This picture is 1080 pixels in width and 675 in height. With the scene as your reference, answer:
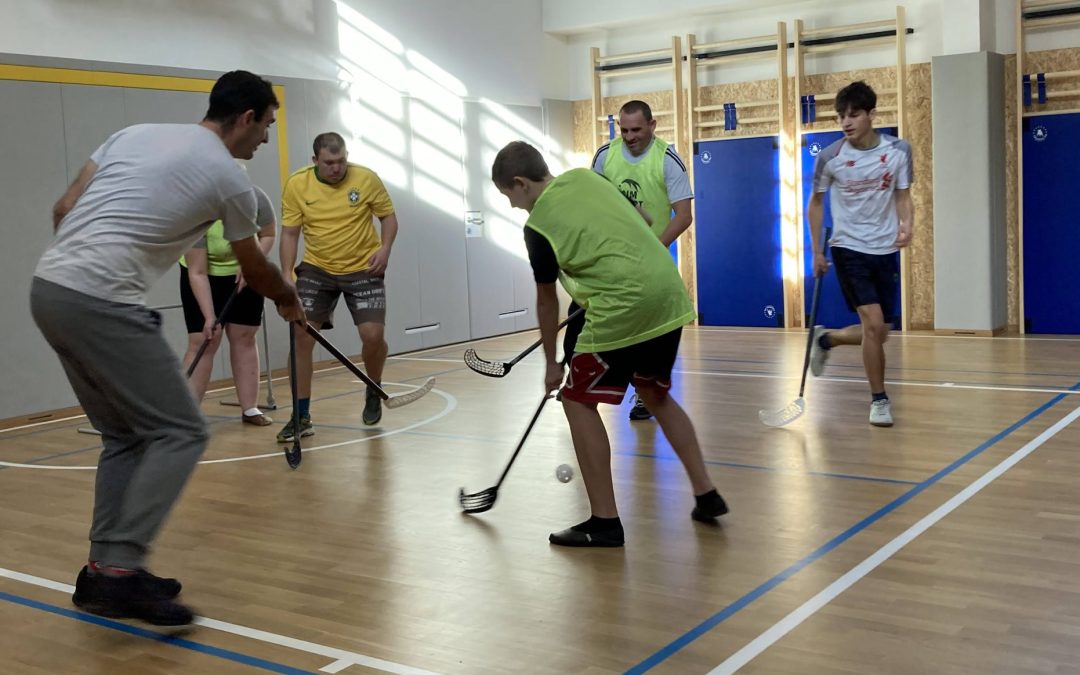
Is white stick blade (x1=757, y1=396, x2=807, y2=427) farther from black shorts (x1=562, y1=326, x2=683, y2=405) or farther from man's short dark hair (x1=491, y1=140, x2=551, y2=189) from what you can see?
man's short dark hair (x1=491, y1=140, x2=551, y2=189)

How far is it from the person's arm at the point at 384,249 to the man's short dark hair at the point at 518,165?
7.84 feet

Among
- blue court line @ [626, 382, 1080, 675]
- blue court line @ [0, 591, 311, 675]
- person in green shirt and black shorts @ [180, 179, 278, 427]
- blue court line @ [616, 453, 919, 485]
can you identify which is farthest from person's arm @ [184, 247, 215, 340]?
blue court line @ [626, 382, 1080, 675]

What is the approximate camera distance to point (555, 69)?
11922 mm

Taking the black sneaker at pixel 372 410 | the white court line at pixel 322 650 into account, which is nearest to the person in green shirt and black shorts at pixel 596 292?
the white court line at pixel 322 650

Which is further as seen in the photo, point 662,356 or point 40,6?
point 40,6

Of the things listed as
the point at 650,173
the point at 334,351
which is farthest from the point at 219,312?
the point at 650,173

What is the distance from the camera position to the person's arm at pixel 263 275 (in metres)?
3.24

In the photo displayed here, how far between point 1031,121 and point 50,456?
312 inches

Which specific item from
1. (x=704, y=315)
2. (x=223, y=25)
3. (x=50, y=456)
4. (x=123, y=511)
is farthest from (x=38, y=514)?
(x=704, y=315)

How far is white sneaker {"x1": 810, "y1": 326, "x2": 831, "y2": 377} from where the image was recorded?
6.27m

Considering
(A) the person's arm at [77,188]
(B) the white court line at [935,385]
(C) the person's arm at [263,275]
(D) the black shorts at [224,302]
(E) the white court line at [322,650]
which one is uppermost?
(A) the person's arm at [77,188]

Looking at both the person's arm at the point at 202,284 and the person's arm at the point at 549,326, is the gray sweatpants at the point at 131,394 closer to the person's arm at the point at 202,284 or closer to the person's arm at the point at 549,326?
the person's arm at the point at 549,326

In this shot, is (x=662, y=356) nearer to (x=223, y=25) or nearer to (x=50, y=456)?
(x=50, y=456)

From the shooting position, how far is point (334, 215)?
610 centimetres
